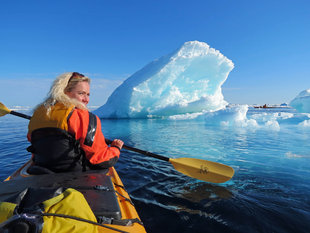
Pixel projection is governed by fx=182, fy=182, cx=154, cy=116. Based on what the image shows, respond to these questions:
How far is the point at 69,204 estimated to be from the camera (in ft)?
3.13

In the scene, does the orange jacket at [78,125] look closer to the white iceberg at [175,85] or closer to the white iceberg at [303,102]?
the white iceberg at [175,85]

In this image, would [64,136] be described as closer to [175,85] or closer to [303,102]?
[175,85]

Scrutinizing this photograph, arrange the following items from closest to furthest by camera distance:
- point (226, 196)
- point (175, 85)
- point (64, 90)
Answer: point (64, 90) → point (226, 196) → point (175, 85)

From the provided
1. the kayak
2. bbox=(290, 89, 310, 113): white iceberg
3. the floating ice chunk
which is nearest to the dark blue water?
the kayak

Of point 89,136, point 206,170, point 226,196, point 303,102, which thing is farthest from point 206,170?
point 303,102

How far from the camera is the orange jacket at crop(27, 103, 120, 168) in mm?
1587

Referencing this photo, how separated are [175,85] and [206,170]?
48.6 ft

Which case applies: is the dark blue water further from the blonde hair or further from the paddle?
the blonde hair

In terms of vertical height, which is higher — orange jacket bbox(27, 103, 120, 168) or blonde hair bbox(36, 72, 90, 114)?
blonde hair bbox(36, 72, 90, 114)

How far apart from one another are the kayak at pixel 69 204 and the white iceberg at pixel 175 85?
13525mm

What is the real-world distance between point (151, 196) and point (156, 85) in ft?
44.5

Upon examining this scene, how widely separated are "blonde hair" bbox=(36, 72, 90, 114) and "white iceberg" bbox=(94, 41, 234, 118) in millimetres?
12901

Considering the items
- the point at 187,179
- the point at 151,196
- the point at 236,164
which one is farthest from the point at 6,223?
the point at 236,164

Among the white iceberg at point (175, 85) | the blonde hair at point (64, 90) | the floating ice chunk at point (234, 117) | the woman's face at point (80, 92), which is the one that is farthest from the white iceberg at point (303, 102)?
the blonde hair at point (64, 90)
